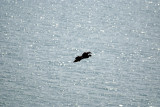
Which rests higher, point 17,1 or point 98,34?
point 17,1

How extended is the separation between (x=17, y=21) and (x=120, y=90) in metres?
69.9

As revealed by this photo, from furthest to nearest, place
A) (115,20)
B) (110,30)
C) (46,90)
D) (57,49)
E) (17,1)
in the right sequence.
A: (17,1) → (115,20) → (110,30) → (57,49) → (46,90)

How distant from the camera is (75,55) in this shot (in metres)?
87.6

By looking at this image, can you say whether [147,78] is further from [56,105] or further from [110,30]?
[110,30]

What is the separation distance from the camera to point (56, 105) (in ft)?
174

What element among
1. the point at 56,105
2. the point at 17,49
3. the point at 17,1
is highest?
the point at 17,1

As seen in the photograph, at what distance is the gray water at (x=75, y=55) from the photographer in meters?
56.2

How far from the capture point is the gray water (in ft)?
184

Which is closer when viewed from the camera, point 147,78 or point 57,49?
point 147,78

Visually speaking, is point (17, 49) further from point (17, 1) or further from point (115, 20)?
point (17, 1)

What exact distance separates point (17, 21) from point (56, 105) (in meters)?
74.8

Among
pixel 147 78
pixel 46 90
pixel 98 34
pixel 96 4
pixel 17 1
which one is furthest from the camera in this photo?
pixel 96 4

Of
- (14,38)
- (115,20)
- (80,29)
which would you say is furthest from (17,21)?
(115,20)

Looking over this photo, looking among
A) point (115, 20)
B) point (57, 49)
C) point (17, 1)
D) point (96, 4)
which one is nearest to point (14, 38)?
point (57, 49)
